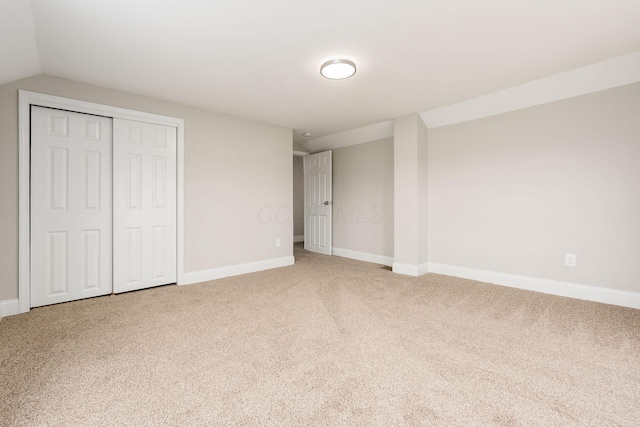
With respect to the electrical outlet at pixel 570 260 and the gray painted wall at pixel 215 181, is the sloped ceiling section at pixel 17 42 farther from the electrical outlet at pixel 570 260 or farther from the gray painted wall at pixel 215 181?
the electrical outlet at pixel 570 260

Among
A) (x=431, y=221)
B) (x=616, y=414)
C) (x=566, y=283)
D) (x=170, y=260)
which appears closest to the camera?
(x=616, y=414)

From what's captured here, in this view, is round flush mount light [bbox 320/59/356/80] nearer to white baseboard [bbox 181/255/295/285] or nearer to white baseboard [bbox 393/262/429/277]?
white baseboard [bbox 393/262/429/277]

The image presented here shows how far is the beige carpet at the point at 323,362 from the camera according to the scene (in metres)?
1.40

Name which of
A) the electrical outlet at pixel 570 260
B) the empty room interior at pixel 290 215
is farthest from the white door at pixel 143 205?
the electrical outlet at pixel 570 260

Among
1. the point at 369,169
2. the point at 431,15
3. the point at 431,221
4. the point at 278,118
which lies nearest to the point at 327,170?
the point at 369,169

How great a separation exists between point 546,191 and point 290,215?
11.0 feet

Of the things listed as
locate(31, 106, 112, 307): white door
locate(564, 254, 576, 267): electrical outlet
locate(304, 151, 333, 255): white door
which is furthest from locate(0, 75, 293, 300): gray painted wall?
locate(564, 254, 576, 267): electrical outlet

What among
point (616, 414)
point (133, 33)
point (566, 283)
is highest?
point (133, 33)

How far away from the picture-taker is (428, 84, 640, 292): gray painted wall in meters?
2.80

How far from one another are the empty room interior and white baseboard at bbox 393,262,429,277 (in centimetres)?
4

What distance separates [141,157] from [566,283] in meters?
4.84

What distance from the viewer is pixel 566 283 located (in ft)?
10.3

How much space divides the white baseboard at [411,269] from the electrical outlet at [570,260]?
61.4 inches

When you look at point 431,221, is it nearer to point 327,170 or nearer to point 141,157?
point 327,170
